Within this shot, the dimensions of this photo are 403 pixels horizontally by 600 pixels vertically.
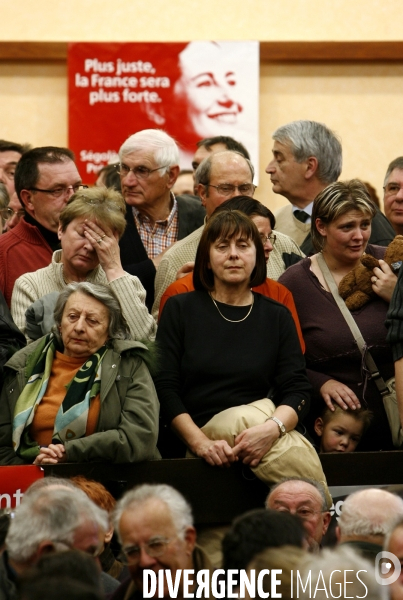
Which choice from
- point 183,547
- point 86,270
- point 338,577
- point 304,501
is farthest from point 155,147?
point 338,577

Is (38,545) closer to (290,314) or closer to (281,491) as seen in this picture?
(281,491)

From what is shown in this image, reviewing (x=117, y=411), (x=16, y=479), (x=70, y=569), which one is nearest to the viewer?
(x=70, y=569)

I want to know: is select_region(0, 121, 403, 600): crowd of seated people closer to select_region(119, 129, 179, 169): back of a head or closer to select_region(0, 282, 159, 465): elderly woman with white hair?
select_region(0, 282, 159, 465): elderly woman with white hair

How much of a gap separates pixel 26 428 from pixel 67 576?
1.63 meters

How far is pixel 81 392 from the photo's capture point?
3703 mm

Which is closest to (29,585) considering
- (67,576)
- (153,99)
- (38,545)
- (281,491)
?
(67,576)

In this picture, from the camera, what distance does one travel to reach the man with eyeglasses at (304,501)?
137 inches

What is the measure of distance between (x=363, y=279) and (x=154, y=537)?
164 centimetres

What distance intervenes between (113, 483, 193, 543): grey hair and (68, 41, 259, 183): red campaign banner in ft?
14.4

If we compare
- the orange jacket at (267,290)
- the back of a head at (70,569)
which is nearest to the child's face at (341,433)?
the orange jacket at (267,290)

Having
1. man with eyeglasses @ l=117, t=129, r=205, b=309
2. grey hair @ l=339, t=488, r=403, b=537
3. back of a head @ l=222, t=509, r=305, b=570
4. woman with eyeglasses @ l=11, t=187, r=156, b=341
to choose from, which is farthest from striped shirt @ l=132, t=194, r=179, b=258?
back of a head @ l=222, t=509, r=305, b=570

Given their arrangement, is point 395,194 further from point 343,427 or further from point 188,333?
point 188,333

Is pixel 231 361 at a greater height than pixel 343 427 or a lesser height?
greater
